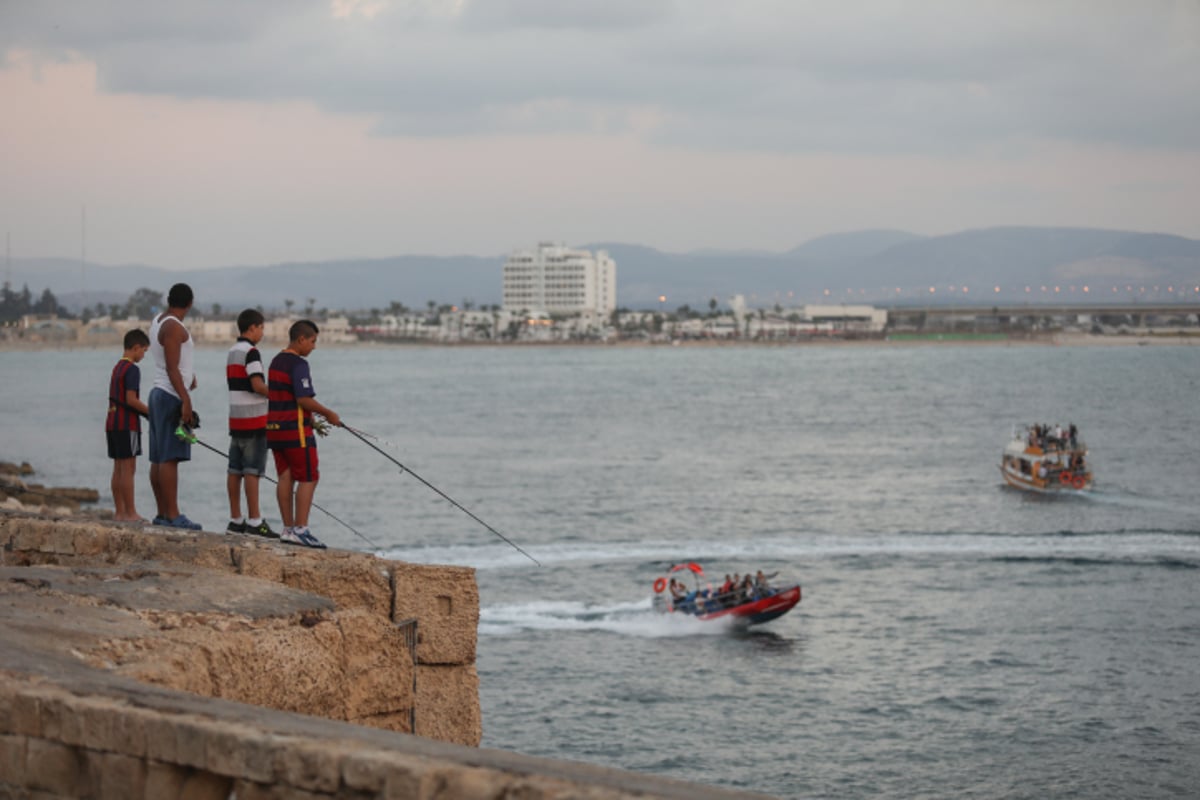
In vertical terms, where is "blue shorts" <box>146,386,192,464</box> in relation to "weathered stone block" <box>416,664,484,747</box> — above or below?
above

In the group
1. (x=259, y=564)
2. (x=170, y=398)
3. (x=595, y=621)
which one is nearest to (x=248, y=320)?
(x=170, y=398)

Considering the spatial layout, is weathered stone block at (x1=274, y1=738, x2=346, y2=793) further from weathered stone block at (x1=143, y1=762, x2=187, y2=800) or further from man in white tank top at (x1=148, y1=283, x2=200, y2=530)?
man in white tank top at (x1=148, y1=283, x2=200, y2=530)

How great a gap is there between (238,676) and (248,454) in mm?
3638

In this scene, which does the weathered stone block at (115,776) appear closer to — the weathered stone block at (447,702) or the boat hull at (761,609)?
the weathered stone block at (447,702)

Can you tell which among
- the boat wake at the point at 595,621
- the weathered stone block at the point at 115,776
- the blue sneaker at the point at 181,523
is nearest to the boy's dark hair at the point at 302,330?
the blue sneaker at the point at 181,523

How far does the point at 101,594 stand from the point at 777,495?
4502 centimetres

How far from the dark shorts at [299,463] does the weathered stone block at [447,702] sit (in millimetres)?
2064

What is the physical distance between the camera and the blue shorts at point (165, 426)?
8.59 metres

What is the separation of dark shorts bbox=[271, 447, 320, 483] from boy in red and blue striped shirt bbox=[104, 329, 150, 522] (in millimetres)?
1365

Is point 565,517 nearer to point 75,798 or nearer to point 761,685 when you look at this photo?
point 761,685

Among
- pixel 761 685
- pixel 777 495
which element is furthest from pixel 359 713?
pixel 777 495

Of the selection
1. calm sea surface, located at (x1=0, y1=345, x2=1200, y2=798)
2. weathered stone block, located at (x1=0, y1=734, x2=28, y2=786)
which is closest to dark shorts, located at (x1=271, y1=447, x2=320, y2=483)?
weathered stone block, located at (x1=0, y1=734, x2=28, y2=786)

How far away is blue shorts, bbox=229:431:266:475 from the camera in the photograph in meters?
8.34

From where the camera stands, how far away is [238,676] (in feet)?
15.9
